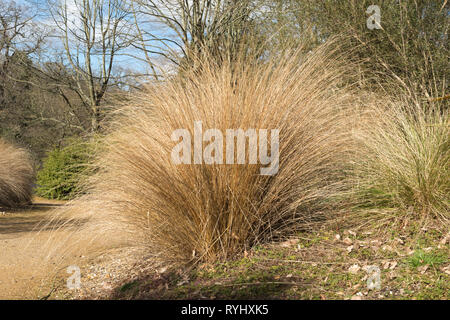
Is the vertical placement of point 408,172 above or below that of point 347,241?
above

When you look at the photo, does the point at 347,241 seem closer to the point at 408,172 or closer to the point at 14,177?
the point at 408,172

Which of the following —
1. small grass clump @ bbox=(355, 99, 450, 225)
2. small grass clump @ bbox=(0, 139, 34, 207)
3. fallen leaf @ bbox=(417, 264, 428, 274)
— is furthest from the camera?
small grass clump @ bbox=(0, 139, 34, 207)

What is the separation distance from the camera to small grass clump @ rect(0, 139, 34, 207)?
7824 millimetres

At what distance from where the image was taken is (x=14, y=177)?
26.7 feet

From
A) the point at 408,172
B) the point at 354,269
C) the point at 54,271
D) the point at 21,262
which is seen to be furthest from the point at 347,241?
the point at 21,262

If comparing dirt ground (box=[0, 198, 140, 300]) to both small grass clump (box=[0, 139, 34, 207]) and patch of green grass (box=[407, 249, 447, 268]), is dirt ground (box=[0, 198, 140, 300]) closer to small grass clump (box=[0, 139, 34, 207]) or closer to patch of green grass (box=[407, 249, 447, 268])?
patch of green grass (box=[407, 249, 447, 268])

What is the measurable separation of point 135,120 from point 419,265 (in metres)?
2.62

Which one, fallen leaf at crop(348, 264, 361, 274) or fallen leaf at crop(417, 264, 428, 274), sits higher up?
fallen leaf at crop(417, 264, 428, 274)

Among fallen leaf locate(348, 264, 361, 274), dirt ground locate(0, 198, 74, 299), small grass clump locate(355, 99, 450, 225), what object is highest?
small grass clump locate(355, 99, 450, 225)

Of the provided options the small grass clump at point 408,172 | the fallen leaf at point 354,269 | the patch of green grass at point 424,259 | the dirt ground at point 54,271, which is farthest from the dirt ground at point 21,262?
the small grass clump at point 408,172

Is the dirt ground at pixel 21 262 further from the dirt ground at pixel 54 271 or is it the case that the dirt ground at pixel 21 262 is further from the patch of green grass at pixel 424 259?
the patch of green grass at pixel 424 259

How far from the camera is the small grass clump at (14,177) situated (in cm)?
782

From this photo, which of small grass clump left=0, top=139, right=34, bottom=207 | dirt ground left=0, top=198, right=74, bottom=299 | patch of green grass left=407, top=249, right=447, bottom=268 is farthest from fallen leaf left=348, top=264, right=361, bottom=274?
small grass clump left=0, top=139, right=34, bottom=207

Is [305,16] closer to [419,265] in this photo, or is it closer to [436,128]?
[436,128]
